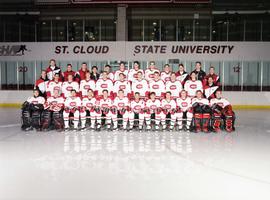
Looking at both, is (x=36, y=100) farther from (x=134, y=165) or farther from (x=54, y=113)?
(x=134, y=165)

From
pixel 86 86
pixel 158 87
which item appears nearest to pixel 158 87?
pixel 158 87

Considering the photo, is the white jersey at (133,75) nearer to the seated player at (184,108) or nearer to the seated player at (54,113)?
the seated player at (184,108)

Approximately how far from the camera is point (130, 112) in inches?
344

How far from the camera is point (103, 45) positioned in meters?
15.3

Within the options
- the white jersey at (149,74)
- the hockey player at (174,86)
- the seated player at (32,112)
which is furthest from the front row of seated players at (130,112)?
the white jersey at (149,74)

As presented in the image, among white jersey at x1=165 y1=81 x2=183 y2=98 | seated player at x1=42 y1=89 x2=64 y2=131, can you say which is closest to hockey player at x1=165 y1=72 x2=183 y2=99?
white jersey at x1=165 y1=81 x2=183 y2=98

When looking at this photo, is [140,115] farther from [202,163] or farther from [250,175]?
[250,175]

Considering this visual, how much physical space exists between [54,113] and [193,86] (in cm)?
305

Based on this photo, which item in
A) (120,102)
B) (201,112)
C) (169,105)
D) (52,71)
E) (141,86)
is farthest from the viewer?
(52,71)

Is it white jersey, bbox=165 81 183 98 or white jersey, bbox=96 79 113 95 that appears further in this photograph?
white jersey, bbox=96 79 113 95

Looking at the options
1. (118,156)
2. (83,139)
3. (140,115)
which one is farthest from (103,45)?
(118,156)

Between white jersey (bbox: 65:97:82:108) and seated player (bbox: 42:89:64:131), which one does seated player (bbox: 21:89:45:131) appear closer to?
seated player (bbox: 42:89:64:131)

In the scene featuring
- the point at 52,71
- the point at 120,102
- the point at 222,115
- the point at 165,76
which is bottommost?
the point at 222,115

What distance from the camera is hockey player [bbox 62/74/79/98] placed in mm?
9156
